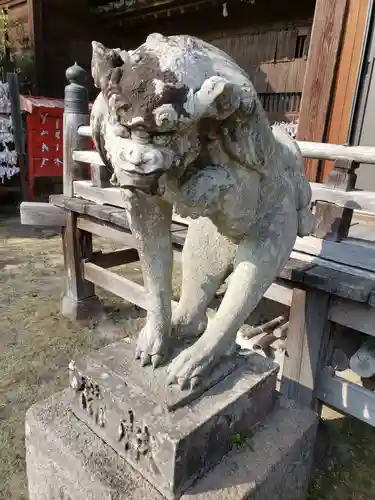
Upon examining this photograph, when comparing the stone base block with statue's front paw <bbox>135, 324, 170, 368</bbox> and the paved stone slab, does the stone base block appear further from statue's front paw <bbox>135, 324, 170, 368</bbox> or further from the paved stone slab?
statue's front paw <bbox>135, 324, 170, 368</bbox>

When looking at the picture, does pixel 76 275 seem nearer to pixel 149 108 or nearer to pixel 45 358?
pixel 45 358

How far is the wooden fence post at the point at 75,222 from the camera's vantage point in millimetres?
3178

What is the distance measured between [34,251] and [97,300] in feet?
7.87

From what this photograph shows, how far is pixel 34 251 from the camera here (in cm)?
579

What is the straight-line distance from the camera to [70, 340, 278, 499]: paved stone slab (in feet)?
4.26

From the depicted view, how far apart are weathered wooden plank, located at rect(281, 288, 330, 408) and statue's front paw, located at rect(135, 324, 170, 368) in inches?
34.7

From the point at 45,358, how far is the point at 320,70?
3.45m

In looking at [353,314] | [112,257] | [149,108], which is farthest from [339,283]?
[112,257]

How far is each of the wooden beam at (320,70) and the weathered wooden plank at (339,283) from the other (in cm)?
211

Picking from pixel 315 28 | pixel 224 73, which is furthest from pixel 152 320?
pixel 315 28

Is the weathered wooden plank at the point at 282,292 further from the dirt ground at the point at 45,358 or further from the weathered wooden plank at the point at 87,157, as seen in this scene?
the weathered wooden plank at the point at 87,157

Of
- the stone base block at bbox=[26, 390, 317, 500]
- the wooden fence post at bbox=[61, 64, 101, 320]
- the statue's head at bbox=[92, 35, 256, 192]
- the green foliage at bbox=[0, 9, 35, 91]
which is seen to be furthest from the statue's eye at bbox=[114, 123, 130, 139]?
the green foliage at bbox=[0, 9, 35, 91]

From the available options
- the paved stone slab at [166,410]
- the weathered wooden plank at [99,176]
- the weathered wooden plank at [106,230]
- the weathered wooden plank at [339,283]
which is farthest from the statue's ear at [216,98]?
the weathered wooden plank at [99,176]

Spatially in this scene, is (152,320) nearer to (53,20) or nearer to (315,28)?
(315,28)
